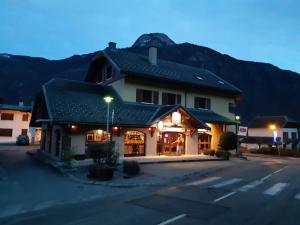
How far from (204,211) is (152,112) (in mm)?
18733

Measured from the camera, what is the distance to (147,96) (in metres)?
30.0

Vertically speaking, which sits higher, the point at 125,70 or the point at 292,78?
the point at 292,78

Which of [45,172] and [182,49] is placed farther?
[182,49]

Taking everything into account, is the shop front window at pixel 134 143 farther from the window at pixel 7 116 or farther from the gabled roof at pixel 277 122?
the gabled roof at pixel 277 122

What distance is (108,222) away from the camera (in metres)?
8.96

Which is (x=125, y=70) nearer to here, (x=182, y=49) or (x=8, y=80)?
(x=8, y=80)

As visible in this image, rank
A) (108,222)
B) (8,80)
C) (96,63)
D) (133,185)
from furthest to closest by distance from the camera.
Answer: (8,80) < (96,63) < (133,185) < (108,222)

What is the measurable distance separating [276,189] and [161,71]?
19457mm

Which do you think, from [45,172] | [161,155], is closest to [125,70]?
[161,155]

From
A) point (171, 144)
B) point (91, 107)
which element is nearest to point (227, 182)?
point (171, 144)

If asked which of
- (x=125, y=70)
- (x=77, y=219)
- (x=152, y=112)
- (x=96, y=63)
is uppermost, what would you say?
(x=96, y=63)

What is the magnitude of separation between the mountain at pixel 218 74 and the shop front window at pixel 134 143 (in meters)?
99.1

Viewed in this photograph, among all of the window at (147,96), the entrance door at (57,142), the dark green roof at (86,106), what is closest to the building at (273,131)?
the window at (147,96)

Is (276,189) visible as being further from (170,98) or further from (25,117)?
(25,117)
